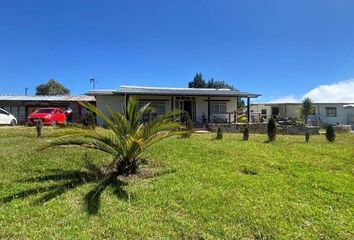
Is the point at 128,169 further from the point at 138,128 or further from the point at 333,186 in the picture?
the point at 333,186

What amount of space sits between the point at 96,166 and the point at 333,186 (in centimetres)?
515

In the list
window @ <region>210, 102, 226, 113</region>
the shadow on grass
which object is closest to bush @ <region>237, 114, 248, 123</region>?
window @ <region>210, 102, 226, 113</region>

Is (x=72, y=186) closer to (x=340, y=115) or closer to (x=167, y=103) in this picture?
(x=167, y=103)

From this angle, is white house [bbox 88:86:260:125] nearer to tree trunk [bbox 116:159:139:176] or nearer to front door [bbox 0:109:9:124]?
front door [bbox 0:109:9:124]

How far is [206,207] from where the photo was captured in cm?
580

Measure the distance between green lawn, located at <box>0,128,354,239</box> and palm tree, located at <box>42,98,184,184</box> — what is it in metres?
0.48

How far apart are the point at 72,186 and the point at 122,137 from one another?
4.59 feet

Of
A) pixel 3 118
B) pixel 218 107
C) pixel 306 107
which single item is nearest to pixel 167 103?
pixel 218 107

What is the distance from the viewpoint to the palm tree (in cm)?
699

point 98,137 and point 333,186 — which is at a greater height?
point 98,137

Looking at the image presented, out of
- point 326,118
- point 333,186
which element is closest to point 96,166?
point 333,186

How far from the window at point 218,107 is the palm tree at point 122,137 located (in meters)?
21.0

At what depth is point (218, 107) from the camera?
2892cm

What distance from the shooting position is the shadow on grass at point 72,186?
5.86 m
